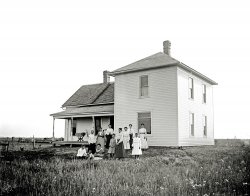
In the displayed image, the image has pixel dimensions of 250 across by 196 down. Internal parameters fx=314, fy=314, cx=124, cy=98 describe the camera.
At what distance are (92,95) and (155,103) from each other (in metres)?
10.4

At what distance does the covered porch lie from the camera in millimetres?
26797

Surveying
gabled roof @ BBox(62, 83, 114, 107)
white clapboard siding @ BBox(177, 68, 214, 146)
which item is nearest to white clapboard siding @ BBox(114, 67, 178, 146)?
white clapboard siding @ BBox(177, 68, 214, 146)

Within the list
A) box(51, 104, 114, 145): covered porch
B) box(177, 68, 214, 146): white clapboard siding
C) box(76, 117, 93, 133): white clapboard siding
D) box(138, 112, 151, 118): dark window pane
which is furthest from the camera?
box(76, 117, 93, 133): white clapboard siding

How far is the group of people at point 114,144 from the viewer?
1655cm

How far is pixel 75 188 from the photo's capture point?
7641 millimetres

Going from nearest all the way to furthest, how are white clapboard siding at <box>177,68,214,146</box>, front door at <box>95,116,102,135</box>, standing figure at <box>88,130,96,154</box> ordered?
standing figure at <box>88,130,96,154</box> → white clapboard siding at <box>177,68,214,146</box> → front door at <box>95,116,102,135</box>

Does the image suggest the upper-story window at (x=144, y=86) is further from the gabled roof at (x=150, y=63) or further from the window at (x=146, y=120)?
the window at (x=146, y=120)

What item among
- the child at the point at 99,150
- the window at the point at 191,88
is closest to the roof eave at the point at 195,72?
the window at the point at 191,88

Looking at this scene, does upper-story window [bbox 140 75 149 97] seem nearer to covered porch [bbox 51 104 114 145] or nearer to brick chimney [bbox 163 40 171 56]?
covered porch [bbox 51 104 114 145]

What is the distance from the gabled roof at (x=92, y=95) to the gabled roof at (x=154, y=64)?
4.59 m

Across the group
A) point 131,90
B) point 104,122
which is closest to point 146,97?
point 131,90

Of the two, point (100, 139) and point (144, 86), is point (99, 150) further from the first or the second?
point (144, 86)

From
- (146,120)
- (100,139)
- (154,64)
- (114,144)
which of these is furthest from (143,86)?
(114,144)

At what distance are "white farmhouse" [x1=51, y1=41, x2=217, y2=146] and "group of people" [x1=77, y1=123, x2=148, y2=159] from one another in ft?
6.09
